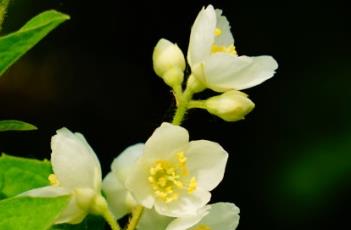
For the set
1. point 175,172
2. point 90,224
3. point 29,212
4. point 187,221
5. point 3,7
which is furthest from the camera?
point 175,172

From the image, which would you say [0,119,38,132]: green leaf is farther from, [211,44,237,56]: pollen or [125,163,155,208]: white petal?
[211,44,237,56]: pollen

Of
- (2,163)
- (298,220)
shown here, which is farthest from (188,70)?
(298,220)

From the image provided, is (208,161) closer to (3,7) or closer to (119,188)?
(119,188)

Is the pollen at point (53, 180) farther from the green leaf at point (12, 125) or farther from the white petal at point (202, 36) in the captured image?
the white petal at point (202, 36)

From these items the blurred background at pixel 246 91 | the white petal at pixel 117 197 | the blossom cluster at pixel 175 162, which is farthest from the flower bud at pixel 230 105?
the blurred background at pixel 246 91

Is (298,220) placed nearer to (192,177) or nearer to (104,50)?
(104,50)

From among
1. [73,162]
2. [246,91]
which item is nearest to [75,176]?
[73,162]

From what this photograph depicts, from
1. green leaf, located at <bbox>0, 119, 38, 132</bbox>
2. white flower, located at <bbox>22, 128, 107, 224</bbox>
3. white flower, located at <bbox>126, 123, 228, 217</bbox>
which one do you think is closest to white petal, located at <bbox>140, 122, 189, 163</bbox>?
white flower, located at <bbox>126, 123, 228, 217</bbox>
